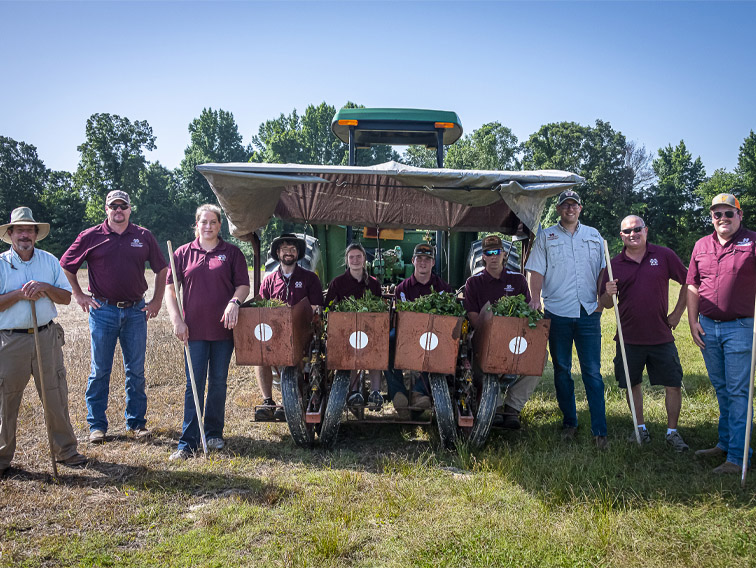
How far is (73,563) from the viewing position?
2.89m

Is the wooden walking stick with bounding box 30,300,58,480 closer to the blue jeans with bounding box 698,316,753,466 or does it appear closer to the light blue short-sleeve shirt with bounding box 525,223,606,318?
the light blue short-sleeve shirt with bounding box 525,223,606,318

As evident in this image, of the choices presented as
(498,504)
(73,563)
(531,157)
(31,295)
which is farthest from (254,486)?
(531,157)

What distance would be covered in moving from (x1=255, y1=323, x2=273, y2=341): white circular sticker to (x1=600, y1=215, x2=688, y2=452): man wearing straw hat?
2896mm

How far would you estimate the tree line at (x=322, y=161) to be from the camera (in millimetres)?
37781

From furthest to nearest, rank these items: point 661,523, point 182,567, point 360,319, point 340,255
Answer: point 340,255
point 360,319
point 661,523
point 182,567

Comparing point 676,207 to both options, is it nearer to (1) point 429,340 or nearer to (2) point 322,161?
(2) point 322,161

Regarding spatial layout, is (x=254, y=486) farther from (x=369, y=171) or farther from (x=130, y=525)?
(x=369, y=171)

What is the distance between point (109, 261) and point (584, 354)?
4.42 meters

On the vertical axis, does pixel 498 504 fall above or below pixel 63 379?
below

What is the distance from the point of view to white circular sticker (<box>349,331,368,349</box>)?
14.0 feet

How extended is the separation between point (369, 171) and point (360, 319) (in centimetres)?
115

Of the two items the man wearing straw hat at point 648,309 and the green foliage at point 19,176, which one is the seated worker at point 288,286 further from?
the green foliage at point 19,176

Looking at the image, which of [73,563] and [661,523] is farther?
[661,523]

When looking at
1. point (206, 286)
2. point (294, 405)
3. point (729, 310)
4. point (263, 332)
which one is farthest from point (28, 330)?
point (729, 310)
